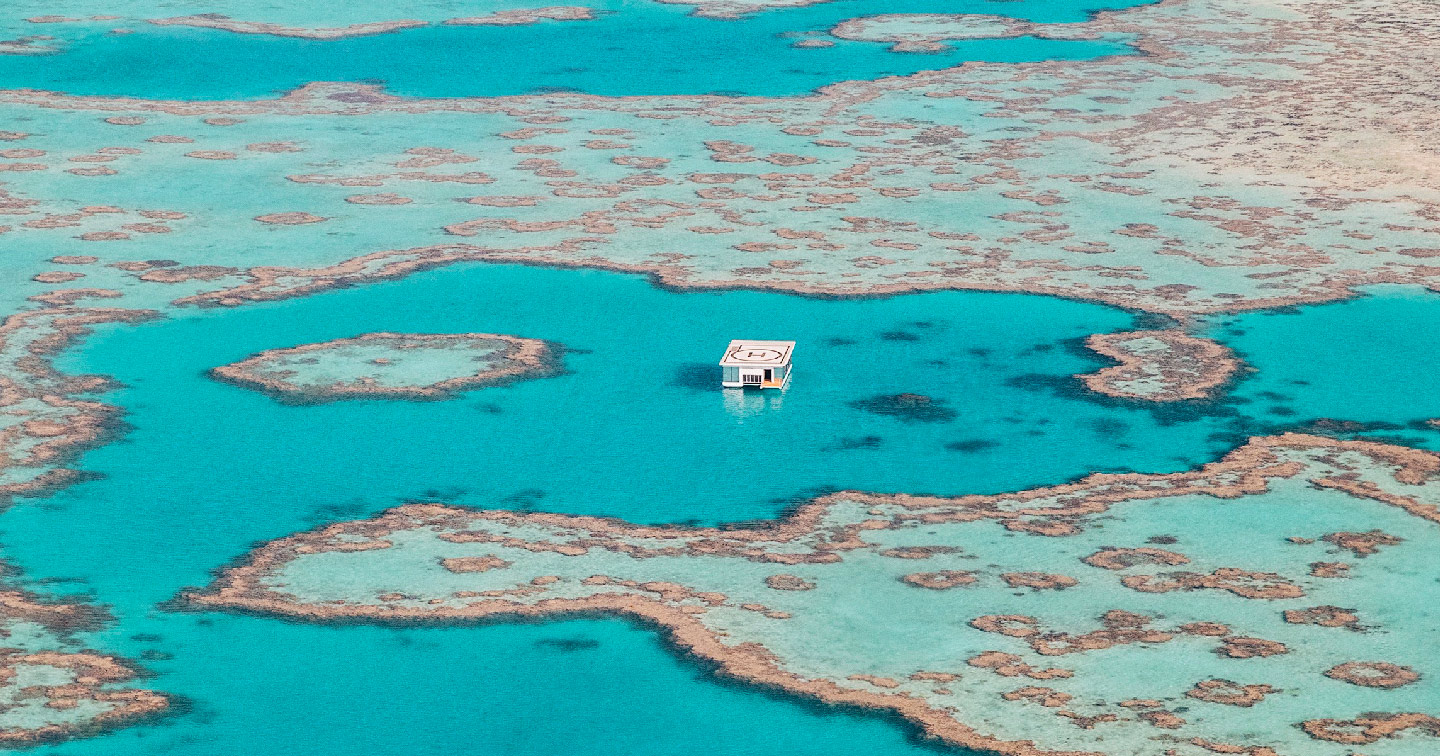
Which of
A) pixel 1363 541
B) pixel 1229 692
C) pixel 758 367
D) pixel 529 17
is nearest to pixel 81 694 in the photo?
pixel 1229 692

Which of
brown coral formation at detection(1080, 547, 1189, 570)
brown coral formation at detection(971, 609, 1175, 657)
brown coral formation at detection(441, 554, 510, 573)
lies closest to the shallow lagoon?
brown coral formation at detection(441, 554, 510, 573)

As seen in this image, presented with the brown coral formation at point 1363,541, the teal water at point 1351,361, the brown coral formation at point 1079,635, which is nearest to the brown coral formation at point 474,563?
the brown coral formation at point 1079,635

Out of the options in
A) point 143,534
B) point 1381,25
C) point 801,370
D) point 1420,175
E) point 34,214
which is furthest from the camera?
point 1381,25

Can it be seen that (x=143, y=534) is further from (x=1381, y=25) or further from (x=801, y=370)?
(x=1381, y=25)

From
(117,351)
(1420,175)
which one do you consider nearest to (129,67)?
(117,351)

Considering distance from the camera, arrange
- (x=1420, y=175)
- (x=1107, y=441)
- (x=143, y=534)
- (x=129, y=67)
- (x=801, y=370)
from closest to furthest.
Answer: (x=143, y=534), (x=1107, y=441), (x=801, y=370), (x=1420, y=175), (x=129, y=67)

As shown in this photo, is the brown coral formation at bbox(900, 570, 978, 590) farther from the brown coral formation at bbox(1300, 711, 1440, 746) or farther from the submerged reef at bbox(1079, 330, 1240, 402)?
the submerged reef at bbox(1079, 330, 1240, 402)
